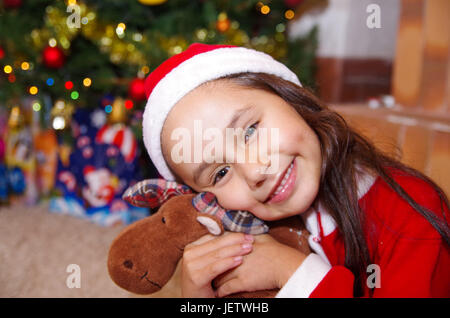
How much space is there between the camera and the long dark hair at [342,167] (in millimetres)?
771

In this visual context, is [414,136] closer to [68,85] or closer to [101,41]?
[101,41]

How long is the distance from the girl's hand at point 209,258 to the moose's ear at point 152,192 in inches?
4.6

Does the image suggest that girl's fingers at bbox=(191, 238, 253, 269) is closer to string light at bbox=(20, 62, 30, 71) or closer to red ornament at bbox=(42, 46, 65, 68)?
red ornament at bbox=(42, 46, 65, 68)

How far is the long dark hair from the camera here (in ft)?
2.53

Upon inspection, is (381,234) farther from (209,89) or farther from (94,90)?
(94,90)

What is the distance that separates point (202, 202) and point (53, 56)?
3.74ft

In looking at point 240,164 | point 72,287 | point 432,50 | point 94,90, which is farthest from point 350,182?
point 94,90

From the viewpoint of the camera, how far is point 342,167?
2.69ft

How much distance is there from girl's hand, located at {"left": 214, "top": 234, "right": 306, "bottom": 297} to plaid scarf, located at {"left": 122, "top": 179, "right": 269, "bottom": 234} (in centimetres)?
4

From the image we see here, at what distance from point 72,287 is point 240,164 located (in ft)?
2.12

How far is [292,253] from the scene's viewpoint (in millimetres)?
717

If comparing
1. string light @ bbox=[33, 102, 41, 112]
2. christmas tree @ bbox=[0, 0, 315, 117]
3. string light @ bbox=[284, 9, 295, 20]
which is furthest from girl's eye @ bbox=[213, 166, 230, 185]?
string light @ bbox=[284, 9, 295, 20]

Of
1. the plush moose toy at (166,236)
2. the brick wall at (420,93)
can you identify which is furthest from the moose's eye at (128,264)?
the brick wall at (420,93)
